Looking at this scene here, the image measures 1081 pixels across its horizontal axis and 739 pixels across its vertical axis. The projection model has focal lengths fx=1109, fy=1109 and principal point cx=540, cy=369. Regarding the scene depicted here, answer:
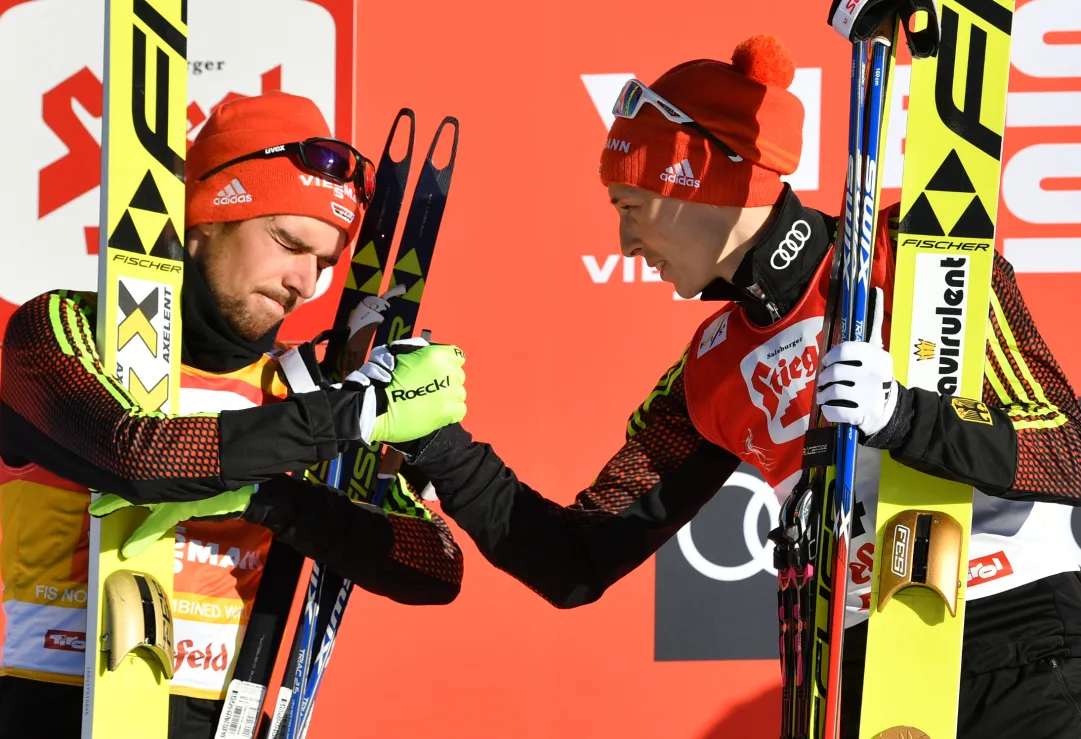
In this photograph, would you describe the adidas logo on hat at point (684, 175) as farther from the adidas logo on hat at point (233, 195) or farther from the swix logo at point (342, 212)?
the adidas logo on hat at point (233, 195)

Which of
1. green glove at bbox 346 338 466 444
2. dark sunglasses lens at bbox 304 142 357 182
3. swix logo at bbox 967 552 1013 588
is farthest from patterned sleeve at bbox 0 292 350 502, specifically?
swix logo at bbox 967 552 1013 588

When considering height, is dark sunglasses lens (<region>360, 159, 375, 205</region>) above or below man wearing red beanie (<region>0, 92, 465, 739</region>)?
above

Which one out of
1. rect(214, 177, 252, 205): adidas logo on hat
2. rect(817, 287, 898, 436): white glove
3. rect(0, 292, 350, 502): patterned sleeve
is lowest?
rect(0, 292, 350, 502): patterned sleeve

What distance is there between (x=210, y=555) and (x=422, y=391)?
526 millimetres

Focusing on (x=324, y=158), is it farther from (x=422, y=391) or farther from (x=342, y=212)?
(x=422, y=391)

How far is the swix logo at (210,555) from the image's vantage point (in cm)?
199

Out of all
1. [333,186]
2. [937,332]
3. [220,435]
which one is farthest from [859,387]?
[333,186]

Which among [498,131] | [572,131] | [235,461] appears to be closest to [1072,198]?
[572,131]

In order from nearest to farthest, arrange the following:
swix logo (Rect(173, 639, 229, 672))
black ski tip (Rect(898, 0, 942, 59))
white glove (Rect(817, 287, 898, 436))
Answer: white glove (Rect(817, 287, 898, 436)) → black ski tip (Rect(898, 0, 942, 59)) → swix logo (Rect(173, 639, 229, 672))

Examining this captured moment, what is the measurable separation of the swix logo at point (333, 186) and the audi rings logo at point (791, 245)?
2.61ft

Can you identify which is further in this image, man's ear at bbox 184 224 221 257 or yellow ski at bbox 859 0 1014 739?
man's ear at bbox 184 224 221 257

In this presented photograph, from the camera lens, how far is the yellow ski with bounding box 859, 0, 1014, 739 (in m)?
1.70

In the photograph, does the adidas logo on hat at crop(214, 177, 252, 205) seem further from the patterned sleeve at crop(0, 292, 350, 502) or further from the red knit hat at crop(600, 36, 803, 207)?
the red knit hat at crop(600, 36, 803, 207)

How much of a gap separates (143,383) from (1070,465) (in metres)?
1.46
